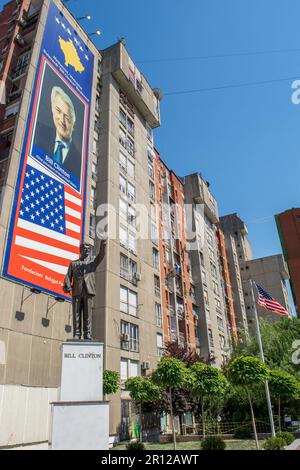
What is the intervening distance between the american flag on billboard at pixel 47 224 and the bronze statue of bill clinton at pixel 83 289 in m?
13.1

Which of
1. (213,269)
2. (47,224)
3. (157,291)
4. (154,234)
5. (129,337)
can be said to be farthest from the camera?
(213,269)

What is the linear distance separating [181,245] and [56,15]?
29389 millimetres

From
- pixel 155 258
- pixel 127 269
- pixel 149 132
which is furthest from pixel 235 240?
pixel 127 269

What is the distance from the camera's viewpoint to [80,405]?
31.1ft

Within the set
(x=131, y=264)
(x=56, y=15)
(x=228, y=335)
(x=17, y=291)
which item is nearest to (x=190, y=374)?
(x=17, y=291)

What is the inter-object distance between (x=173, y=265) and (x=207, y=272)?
13138mm

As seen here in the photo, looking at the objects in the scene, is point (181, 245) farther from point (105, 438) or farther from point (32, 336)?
point (105, 438)

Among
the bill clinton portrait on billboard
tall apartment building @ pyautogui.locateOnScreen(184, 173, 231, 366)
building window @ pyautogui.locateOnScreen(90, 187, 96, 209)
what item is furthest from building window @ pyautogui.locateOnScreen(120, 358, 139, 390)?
tall apartment building @ pyautogui.locateOnScreen(184, 173, 231, 366)

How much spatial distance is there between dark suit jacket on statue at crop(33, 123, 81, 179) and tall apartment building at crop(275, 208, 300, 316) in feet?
176

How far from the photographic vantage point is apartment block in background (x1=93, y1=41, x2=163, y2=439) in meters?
29.8

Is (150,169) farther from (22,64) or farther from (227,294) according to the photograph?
(227,294)

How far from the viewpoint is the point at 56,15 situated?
34969 millimetres

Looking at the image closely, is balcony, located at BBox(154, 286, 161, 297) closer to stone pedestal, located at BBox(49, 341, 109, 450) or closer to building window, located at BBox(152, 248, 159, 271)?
building window, located at BBox(152, 248, 159, 271)

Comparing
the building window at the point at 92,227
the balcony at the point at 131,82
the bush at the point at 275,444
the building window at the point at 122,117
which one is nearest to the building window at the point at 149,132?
the balcony at the point at 131,82
